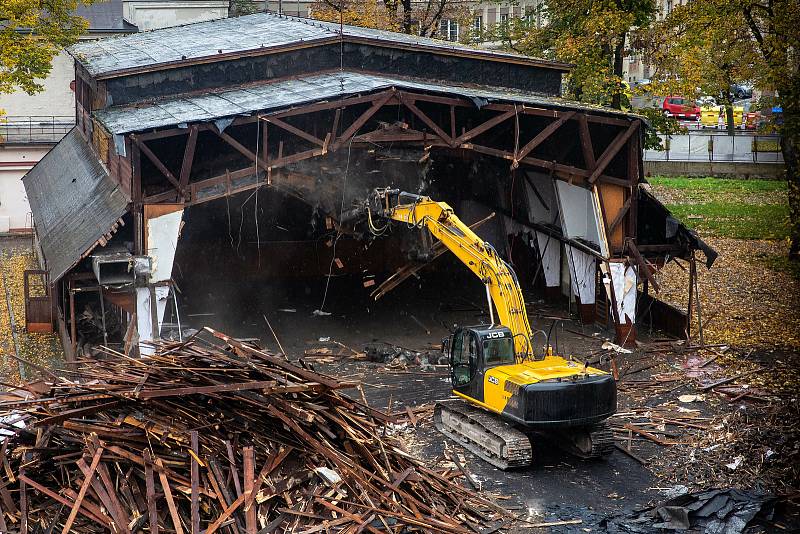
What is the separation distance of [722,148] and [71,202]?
118ft

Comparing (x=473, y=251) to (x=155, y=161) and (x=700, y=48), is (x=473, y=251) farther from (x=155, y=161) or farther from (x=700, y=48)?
(x=700, y=48)

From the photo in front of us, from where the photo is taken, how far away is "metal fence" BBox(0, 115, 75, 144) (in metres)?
45.5

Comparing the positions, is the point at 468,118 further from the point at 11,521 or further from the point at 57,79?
the point at 57,79

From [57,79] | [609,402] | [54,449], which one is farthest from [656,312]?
[57,79]

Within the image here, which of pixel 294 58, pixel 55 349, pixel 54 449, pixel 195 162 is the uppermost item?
pixel 294 58

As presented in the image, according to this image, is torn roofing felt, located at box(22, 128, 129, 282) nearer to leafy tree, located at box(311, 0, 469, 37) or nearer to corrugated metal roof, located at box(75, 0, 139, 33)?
leafy tree, located at box(311, 0, 469, 37)

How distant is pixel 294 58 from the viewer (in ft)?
90.6

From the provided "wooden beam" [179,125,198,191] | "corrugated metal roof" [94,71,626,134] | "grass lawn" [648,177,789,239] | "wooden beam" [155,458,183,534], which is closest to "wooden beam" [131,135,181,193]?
"wooden beam" [179,125,198,191]

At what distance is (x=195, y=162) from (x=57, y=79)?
27.4 metres

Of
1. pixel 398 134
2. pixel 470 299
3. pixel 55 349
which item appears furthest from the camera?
pixel 470 299

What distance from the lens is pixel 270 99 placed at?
24.6m

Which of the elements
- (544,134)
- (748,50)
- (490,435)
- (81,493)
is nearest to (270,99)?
(544,134)

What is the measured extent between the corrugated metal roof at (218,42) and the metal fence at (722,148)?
23.8m

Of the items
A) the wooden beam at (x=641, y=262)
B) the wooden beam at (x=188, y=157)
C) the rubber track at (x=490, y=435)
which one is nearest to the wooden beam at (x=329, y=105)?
the wooden beam at (x=188, y=157)
